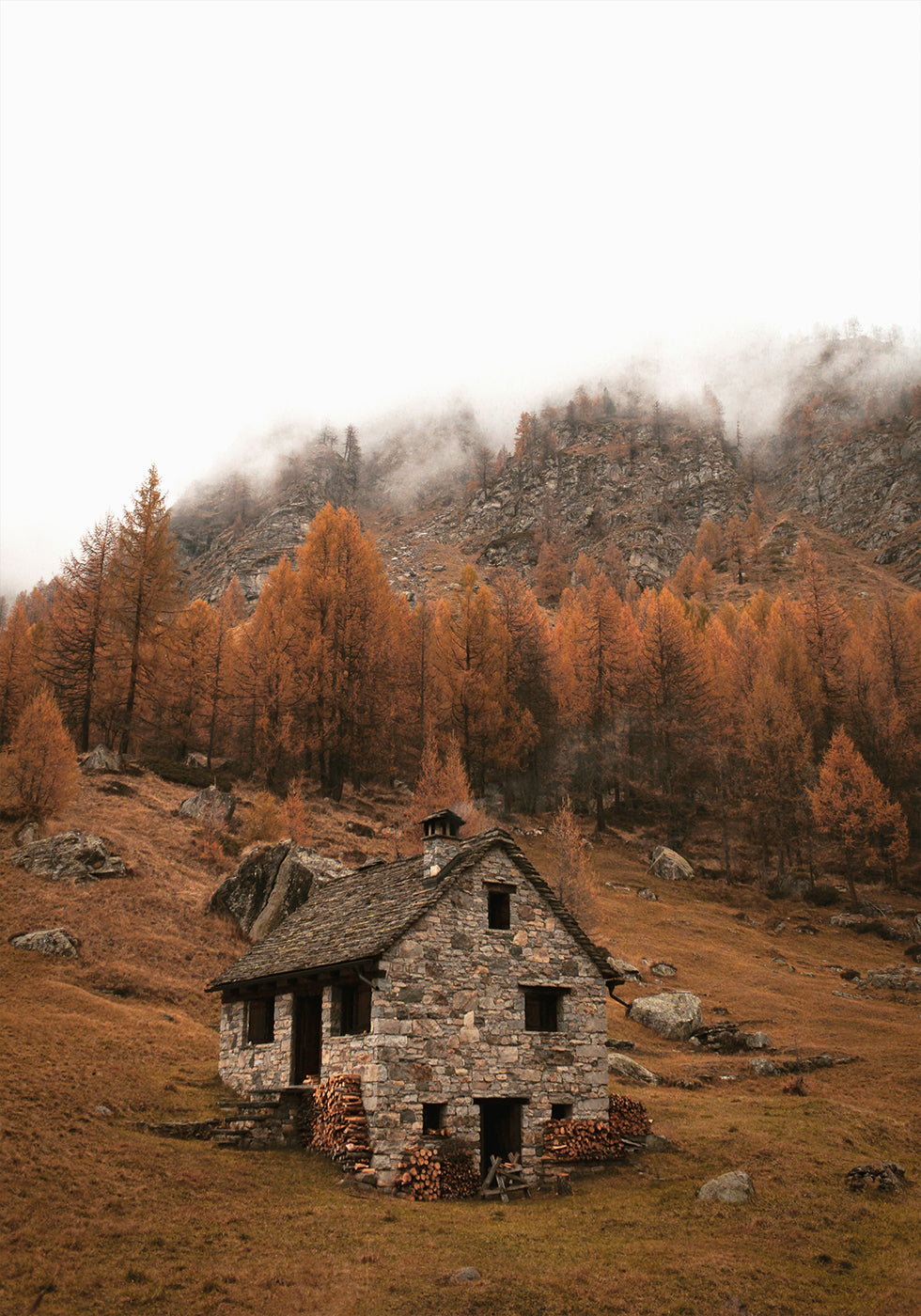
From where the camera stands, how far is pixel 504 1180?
1873 centimetres

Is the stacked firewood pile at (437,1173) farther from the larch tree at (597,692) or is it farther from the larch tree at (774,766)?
the larch tree at (597,692)

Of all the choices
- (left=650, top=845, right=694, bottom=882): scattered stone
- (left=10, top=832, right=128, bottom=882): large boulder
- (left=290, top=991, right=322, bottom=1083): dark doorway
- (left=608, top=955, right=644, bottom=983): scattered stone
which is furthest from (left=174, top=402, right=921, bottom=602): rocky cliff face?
(left=290, top=991, right=322, bottom=1083): dark doorway

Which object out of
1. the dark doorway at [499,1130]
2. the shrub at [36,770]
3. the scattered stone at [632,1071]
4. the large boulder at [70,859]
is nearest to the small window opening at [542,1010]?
the dark doorway at [499,1130]

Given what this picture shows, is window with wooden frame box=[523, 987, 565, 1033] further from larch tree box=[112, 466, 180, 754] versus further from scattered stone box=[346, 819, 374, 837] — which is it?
larch tree box=[112, 466, 180, 754]

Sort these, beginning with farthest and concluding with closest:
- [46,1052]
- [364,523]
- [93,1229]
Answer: [364,523], [46,1052], [93,1229]

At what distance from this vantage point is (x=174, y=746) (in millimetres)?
59250

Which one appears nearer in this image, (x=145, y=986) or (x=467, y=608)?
(x=145, y=986)

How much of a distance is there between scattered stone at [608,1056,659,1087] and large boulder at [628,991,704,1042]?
15.4 feet

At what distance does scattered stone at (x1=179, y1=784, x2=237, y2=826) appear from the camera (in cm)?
4406

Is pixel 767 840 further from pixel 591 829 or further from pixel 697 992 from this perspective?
Answer: pixel 697 992

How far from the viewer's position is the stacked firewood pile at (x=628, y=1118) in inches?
830

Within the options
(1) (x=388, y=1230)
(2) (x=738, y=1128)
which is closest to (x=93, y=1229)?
(1) (x=388, y=1230)

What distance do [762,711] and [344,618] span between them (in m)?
30.2

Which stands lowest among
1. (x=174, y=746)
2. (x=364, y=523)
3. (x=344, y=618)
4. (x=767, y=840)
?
(x=767, y=840)
